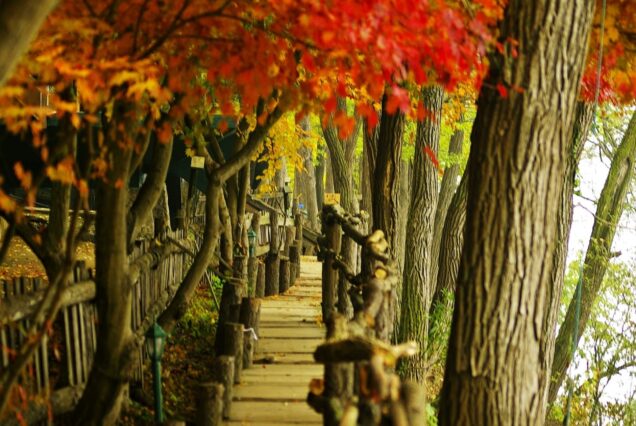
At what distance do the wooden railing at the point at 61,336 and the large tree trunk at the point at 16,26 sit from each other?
224cm

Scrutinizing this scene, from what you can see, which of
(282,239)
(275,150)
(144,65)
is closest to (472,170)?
(144,65)

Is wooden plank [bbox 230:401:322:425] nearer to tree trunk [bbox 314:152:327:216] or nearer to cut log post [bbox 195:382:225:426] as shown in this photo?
cut log post [bbox 195:382:225:426]

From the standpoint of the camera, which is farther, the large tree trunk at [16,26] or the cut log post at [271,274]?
the cut log post at [271,274]

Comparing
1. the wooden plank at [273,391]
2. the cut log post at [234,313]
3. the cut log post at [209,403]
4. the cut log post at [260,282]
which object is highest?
the cut log post at [260,282]

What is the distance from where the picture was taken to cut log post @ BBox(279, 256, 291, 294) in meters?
15.4

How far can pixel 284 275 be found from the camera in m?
15.5

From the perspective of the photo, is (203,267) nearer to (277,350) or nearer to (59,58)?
(277,350)

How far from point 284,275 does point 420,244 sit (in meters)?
3.93

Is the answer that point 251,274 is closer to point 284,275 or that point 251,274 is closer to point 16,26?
point 284,275

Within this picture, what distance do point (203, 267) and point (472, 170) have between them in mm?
3891

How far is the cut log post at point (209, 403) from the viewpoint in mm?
6539

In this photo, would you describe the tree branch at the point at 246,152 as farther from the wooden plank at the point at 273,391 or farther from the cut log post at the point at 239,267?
the cut log post at the point at 239,267

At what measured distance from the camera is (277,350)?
33.8 feet

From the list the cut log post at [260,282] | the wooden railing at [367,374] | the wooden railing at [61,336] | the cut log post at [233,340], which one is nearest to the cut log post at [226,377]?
the cut log post at [233,340]
